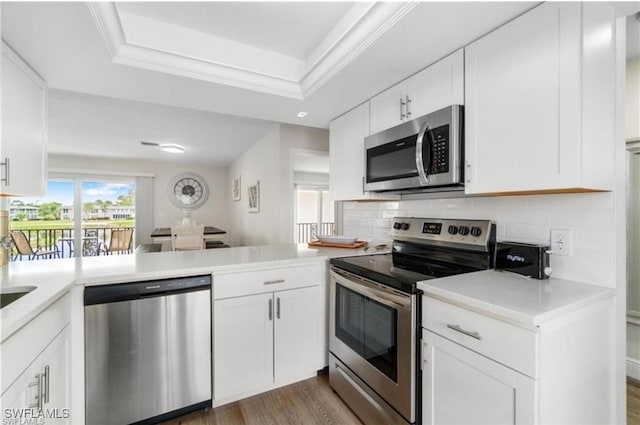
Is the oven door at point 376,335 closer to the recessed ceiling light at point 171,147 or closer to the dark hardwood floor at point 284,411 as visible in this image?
the dark hardwood floor at point 284,411

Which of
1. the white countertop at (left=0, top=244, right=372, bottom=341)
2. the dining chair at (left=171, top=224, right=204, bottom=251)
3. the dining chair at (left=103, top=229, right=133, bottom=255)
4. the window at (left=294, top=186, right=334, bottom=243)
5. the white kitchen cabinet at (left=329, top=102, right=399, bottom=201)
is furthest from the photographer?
the window at (left=294, top=186, right=334, bottom=243)

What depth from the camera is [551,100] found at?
1202 millimetres

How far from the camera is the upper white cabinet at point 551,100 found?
3.73ft

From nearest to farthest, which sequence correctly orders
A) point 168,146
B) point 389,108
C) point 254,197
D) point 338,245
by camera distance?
point 389,108 → point 338,245 → point 168,146 → point 254,197

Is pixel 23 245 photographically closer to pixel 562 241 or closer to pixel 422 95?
pixel 422 95

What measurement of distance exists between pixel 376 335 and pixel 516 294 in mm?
755

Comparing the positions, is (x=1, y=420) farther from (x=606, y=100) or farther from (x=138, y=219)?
(x=138, y=219)

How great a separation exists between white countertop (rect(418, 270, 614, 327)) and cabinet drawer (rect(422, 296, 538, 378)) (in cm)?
4

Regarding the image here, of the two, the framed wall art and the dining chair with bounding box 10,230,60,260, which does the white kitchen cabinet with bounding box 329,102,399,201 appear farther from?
the dining chair with bounding box 10,230,60,260

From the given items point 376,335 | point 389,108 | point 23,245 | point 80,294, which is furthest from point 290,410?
point 23,245

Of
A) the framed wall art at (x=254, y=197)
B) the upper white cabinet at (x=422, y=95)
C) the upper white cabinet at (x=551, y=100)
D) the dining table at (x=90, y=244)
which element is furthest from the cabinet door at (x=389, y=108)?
the dining table at (x=90, y=244)

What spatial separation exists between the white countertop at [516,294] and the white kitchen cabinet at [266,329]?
939 millimetres

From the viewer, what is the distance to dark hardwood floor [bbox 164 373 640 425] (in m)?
1.72

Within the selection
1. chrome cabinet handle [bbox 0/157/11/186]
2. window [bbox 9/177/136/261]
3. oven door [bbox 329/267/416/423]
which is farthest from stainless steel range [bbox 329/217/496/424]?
window [bbox 9/177/136/261]
